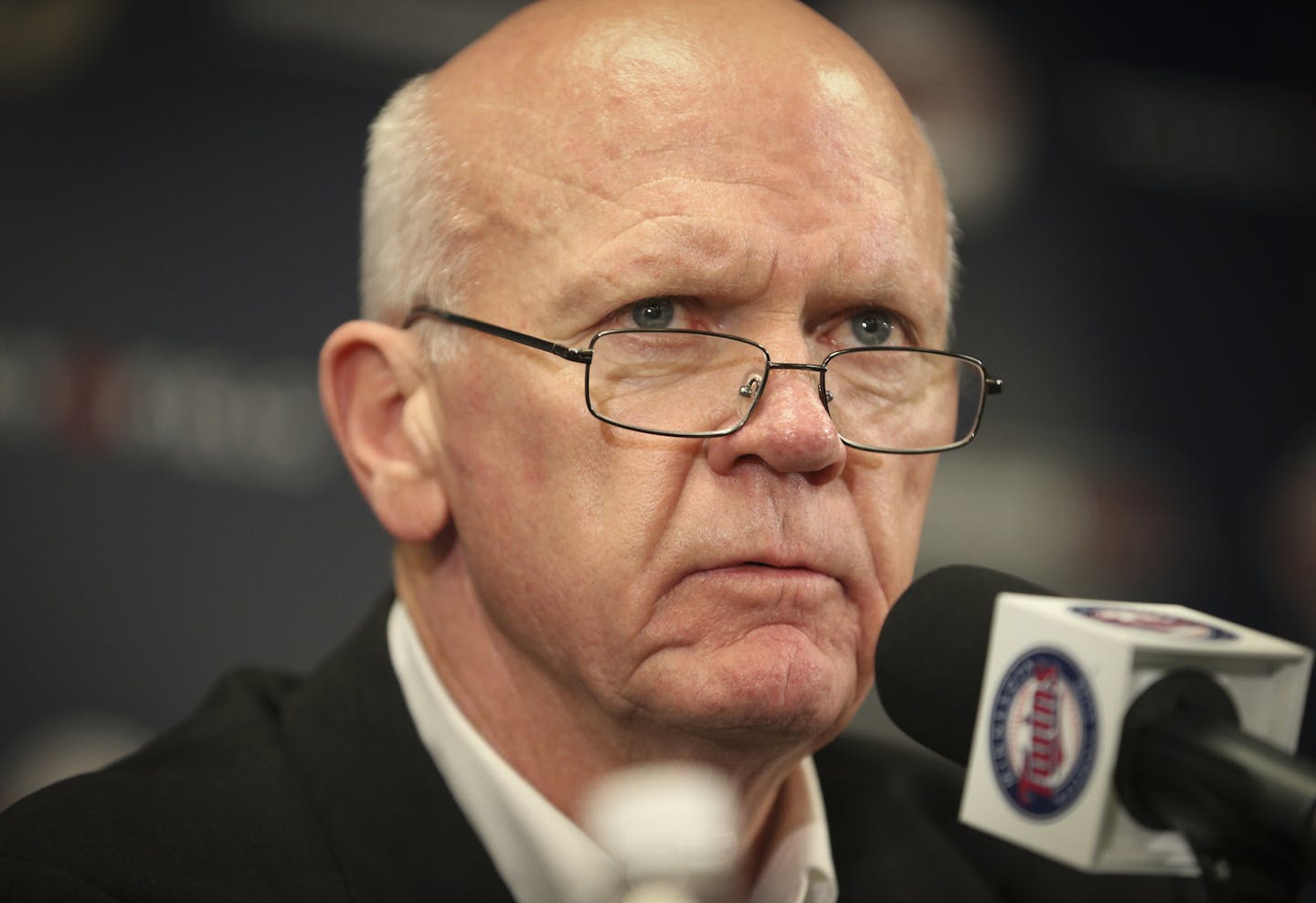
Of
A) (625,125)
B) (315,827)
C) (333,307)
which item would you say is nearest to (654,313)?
(625,125)

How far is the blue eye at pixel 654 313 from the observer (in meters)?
1.62

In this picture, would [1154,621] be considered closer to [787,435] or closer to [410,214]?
[787,435]

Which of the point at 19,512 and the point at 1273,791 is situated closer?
the point at 1273,791

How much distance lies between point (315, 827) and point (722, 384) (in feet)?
2.52

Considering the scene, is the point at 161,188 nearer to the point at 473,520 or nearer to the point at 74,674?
the point at 74,674

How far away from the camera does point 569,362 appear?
1634 mm

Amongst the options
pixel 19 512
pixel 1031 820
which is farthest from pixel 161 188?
pixel 1031 820

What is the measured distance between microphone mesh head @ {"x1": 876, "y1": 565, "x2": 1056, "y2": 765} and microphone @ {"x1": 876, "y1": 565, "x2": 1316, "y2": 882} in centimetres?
8

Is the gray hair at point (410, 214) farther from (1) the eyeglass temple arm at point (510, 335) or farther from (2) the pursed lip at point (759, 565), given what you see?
(2) the pursed lip at point (759, 565)

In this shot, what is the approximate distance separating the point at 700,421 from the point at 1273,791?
0.82 meters

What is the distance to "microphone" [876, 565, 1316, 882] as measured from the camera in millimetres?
878

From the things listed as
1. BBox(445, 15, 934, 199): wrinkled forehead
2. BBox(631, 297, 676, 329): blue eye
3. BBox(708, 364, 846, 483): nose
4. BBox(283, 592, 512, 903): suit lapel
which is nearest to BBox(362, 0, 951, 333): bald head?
BBox(445, 15, 934, 199): wrinkled forehead

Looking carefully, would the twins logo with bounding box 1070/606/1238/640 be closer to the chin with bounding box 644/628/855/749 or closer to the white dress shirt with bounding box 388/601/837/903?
the chin with bounding box 644/628/855/749

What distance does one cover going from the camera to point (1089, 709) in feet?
3.10
